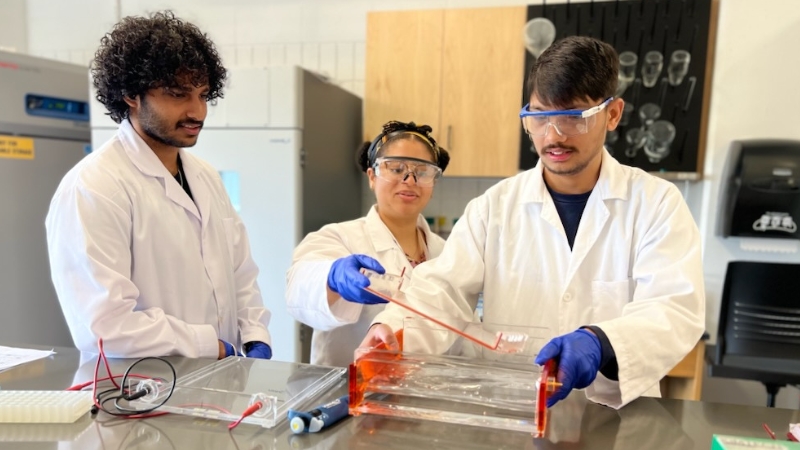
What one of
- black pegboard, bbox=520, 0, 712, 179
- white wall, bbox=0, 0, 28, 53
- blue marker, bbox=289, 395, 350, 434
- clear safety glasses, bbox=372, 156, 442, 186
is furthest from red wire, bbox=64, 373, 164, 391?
white wall, bbox=0, 0, 28, 53

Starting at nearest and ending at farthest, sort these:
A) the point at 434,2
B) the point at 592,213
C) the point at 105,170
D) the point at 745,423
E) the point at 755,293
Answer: the point at 745,423
the point at 592,213
the point at 105,170
the point at 755,293
the point at 434,2

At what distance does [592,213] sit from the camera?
45.6 inches

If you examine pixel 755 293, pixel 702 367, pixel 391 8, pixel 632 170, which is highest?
pixel 391 8

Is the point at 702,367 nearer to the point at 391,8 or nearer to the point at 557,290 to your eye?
the point at 557,290

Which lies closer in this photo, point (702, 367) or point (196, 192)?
point (196, 192)

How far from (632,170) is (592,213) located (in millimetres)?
155

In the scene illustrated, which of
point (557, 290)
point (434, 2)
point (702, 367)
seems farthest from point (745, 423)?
point (434, 2)

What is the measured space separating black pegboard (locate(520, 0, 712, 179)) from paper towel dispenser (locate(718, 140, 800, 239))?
0.65ft

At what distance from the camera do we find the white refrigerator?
228 centimetres

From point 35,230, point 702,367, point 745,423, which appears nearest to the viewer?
point 745,423

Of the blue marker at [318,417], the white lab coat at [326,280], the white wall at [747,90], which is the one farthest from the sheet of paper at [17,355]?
the white wall at [747,90]

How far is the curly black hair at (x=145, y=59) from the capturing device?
4.31ft

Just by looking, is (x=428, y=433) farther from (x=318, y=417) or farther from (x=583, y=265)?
(x=583, y=265)

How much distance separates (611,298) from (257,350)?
36.6 inches
